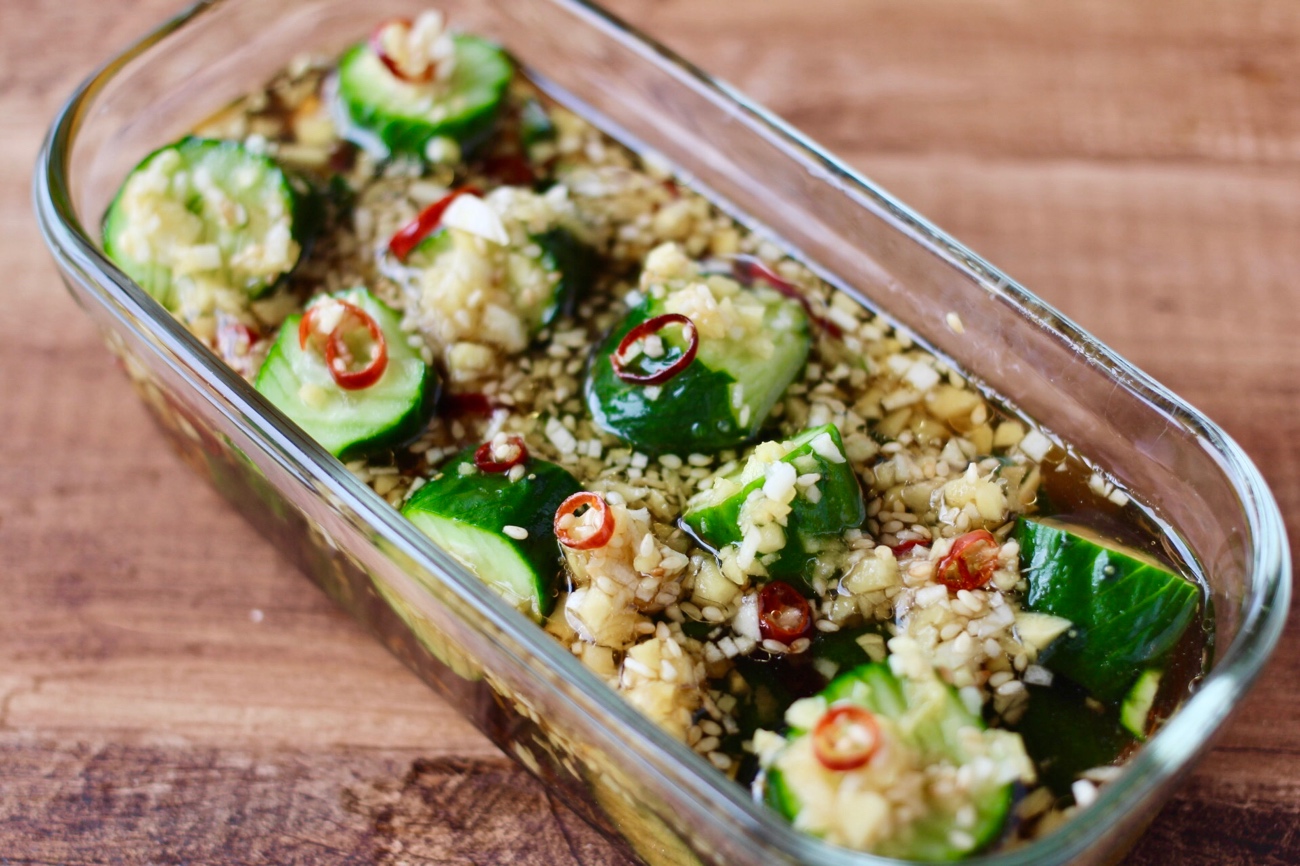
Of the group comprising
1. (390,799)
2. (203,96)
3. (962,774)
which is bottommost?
(390,799)

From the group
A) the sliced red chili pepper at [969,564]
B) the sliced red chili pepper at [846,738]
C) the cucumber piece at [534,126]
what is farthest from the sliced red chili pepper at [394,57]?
the sliced red chili pepper at [846,738]

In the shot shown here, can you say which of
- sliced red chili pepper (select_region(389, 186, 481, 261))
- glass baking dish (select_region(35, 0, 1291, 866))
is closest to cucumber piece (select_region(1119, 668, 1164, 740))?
glass baking dish (select_region(35, 0, 1291, 866))

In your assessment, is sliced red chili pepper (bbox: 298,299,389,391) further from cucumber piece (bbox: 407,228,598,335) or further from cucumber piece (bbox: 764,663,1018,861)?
cucumber piece (bbox: 764,663,1018,861)

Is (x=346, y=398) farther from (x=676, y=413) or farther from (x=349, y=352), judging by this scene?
(x=676, y=413)

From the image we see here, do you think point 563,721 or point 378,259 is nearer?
point 563,721

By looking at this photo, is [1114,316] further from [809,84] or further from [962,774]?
[962,774]

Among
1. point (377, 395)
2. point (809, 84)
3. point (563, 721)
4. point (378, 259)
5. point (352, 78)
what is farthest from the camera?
point (809, 84)

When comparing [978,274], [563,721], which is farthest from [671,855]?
[978,274]

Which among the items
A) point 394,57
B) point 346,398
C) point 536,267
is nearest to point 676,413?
point 536,267
